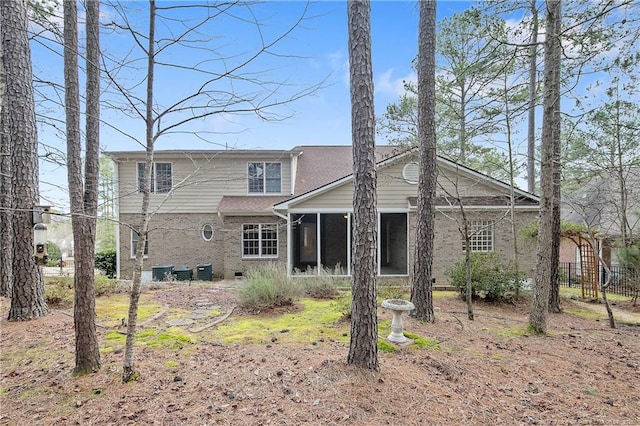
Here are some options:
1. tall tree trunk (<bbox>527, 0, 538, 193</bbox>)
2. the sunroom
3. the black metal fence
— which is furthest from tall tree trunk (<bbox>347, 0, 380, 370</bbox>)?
the sunroom

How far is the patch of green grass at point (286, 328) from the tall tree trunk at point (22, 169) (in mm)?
3135

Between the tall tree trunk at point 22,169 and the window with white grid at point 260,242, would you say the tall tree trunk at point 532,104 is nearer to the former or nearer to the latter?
the tall tree trunk at point 22,169

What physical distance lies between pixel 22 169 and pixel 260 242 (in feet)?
31.0

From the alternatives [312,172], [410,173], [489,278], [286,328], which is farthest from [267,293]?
[312,172]

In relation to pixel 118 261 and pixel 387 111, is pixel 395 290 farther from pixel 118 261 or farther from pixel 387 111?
pixel 118 261

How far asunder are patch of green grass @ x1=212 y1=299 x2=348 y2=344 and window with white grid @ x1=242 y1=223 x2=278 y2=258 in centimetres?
735

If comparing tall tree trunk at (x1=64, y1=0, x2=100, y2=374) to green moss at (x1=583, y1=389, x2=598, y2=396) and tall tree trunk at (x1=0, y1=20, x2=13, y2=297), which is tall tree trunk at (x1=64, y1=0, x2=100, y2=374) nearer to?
tall tree trunk at (x1=0, y1=20, x2=13, y2=297)

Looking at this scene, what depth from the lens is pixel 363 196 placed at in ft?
11.3

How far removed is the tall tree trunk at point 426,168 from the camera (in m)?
5.94

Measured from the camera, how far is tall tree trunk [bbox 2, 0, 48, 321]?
511 cm

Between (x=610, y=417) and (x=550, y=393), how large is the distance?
506mm

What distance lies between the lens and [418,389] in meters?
3.29

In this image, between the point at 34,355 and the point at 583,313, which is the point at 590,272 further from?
the point at 34,355

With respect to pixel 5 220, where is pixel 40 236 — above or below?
below
